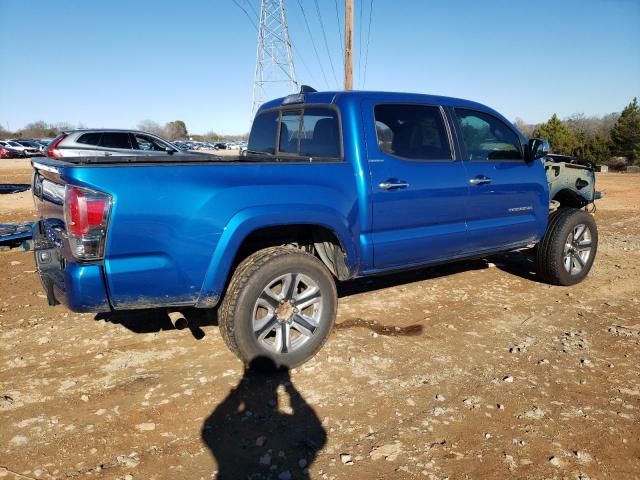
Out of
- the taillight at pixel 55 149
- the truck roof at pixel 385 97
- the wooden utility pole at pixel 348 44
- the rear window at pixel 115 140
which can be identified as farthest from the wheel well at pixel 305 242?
the taillight at pixel 55 149

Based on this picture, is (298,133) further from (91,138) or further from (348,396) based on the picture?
(91,138)

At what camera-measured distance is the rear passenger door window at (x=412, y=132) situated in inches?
152

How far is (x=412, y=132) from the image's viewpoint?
4062 millimetres

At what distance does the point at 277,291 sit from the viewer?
3.40 metres

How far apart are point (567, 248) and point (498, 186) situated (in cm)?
152

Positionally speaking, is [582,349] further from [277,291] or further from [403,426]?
[277,291]

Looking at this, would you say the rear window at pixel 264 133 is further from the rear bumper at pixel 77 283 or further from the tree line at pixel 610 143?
the tree line at pixel 610 143

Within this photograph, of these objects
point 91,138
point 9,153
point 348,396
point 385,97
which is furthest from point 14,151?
point 348,396

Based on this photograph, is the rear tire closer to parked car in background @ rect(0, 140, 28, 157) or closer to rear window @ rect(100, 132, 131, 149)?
rear window @ rect(100, 132, 131, 149)

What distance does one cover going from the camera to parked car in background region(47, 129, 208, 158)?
12070mm

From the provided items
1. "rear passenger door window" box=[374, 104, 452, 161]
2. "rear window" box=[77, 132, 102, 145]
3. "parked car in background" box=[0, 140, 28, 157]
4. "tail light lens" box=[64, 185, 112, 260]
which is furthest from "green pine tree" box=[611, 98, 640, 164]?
"parked car in background" box=[0, 140, 28, 157]

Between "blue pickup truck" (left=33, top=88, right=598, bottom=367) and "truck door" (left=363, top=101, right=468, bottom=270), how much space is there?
0.5 inches

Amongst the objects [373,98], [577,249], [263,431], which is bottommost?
[263,431]

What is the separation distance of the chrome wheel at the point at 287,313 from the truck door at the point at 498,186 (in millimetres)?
1711
